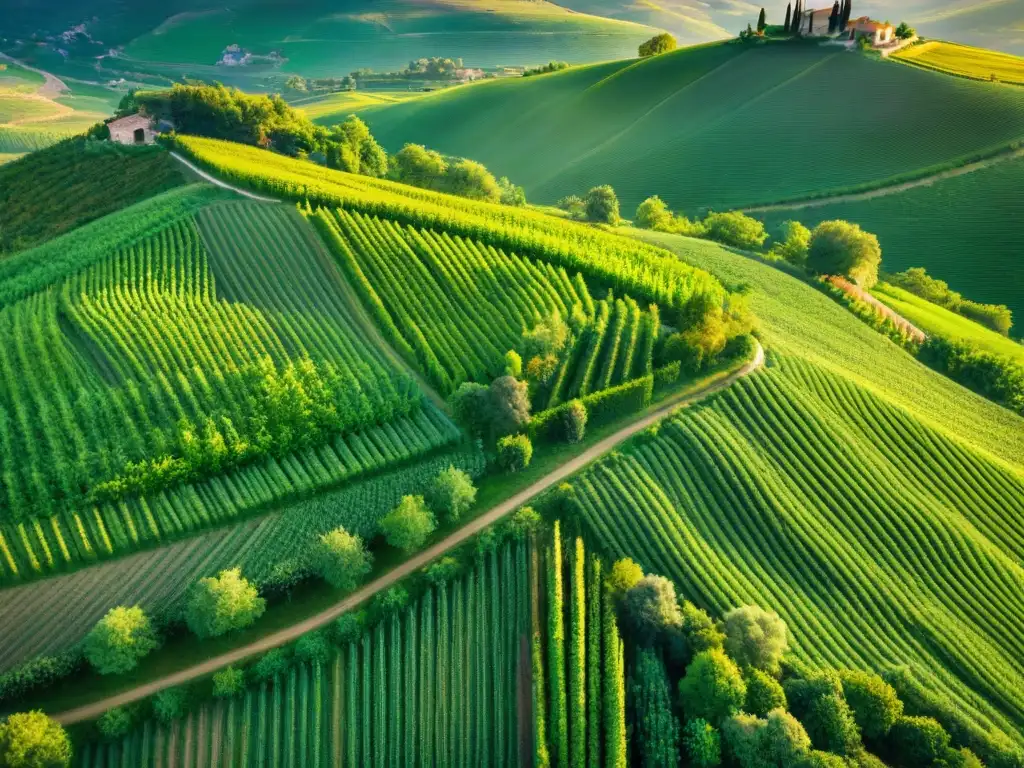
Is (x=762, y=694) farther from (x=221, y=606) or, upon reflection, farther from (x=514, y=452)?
(x=221, y=606)

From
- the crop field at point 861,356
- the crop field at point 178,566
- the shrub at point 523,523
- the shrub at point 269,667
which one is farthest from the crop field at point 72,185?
the crop field at point 861,356

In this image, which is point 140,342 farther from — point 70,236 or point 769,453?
point 769,453

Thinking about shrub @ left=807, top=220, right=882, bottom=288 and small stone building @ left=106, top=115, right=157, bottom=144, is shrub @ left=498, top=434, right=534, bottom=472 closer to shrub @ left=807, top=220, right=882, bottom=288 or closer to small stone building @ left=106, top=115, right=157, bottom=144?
shrub @ left=807, top=220, right=882, bottom=288

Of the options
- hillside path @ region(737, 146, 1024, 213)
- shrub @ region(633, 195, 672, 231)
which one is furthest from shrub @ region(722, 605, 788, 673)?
hillside path @ region(737, 146, 1024, 213)

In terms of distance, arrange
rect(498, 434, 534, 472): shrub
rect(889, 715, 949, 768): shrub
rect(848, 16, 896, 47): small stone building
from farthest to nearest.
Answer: rect(848, 16, 896, 47): small stone building < rect(498, 434, 534, 472): shrub < rect(889, 715, 949, 768): shrub

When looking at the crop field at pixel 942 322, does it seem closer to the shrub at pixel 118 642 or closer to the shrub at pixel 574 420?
the shrub at pixel 574 420

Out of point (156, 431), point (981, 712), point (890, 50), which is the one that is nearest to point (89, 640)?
→ point (156, 431)

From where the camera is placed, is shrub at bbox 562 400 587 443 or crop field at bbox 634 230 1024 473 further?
crop field at bbox 634 230 1024 473
